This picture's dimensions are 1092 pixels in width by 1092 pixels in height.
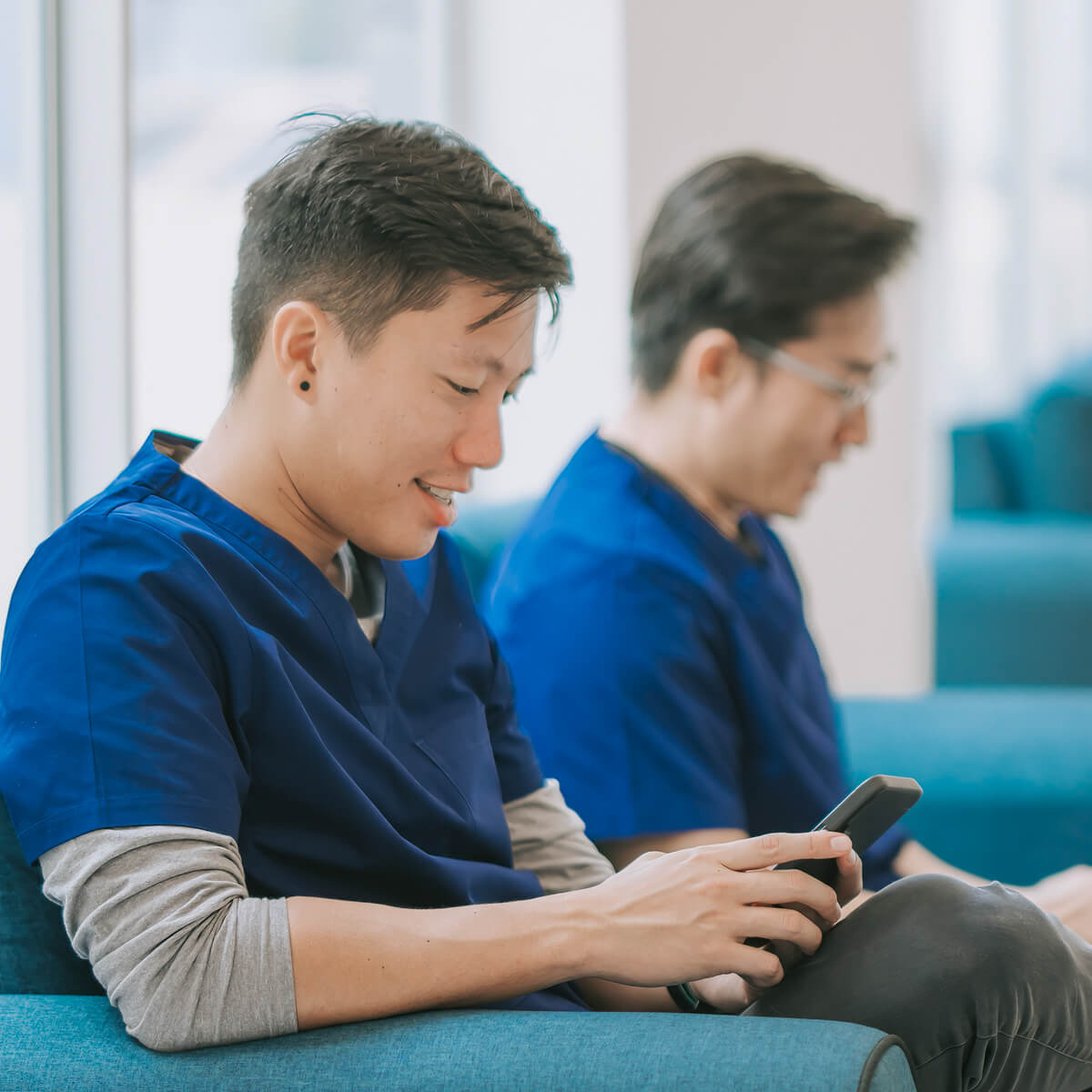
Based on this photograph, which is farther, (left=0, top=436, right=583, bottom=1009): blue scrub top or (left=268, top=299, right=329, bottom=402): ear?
(left=268, top=299, right=329, bottom=402): ear

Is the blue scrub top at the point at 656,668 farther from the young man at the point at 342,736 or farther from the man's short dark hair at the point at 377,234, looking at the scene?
the man's short dark hair at the point at 377,234

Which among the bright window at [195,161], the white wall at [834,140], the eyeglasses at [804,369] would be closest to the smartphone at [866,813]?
the eyeglasses at [804,369]

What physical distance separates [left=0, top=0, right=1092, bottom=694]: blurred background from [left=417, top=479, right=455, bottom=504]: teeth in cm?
17

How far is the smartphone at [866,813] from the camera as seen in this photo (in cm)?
92

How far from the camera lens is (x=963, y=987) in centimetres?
88

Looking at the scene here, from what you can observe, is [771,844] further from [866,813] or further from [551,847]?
[551,847]

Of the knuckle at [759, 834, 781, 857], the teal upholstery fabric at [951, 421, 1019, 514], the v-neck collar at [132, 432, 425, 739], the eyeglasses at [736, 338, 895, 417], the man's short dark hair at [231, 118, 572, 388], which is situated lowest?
the teal upholstery fabric at [951, 421, 1019, 514]

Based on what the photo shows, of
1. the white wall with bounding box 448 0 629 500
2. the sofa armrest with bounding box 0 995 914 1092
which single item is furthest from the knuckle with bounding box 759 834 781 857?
the white wall with bounding box 448 0 629 500

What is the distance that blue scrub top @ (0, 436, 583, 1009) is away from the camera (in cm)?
82

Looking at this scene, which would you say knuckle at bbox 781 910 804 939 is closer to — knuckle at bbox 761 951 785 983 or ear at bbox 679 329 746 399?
knuckle at bbox 761 951 785 983

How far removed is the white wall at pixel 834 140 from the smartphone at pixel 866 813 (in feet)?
5.52

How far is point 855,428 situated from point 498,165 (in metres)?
1.37

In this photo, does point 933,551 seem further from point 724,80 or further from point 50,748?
point 50,748

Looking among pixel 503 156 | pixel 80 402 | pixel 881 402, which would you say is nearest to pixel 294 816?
pixel 80 402
